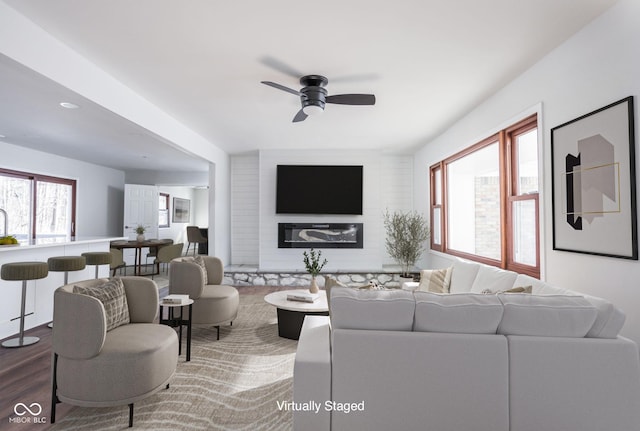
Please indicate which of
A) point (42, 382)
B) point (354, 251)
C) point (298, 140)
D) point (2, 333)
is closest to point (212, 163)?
point (298, 140)

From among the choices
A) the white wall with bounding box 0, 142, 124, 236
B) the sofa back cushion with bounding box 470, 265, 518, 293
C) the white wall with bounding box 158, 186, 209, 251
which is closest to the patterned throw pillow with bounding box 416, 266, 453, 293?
the sofa back cushion with bounding box 470, 265, 518, 293

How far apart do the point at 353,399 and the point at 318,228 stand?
17.0 ft

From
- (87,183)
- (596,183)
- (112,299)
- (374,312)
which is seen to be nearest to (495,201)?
(596,183)

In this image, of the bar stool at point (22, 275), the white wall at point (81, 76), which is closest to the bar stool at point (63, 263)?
the bar stool at point (22, 275)

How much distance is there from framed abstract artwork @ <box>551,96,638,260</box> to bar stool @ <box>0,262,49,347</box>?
4.87m

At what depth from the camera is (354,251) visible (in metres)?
6.86

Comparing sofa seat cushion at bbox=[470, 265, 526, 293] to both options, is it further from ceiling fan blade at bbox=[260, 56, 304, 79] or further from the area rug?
ceiling fan blade at bbox=[260, 56, 304, 79]

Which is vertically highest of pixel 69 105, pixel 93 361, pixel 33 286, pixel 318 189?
pixel 69 105

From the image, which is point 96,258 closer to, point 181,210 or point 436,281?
point 436,281

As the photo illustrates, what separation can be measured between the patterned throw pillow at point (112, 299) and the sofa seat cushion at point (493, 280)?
2.98 m

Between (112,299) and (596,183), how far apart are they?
354 centimetres

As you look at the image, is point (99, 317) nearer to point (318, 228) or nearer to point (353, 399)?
point (353, 399)

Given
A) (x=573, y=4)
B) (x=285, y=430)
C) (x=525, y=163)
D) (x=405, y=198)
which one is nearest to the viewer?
(x=285, y=430)

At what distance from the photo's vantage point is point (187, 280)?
12.7 ft
